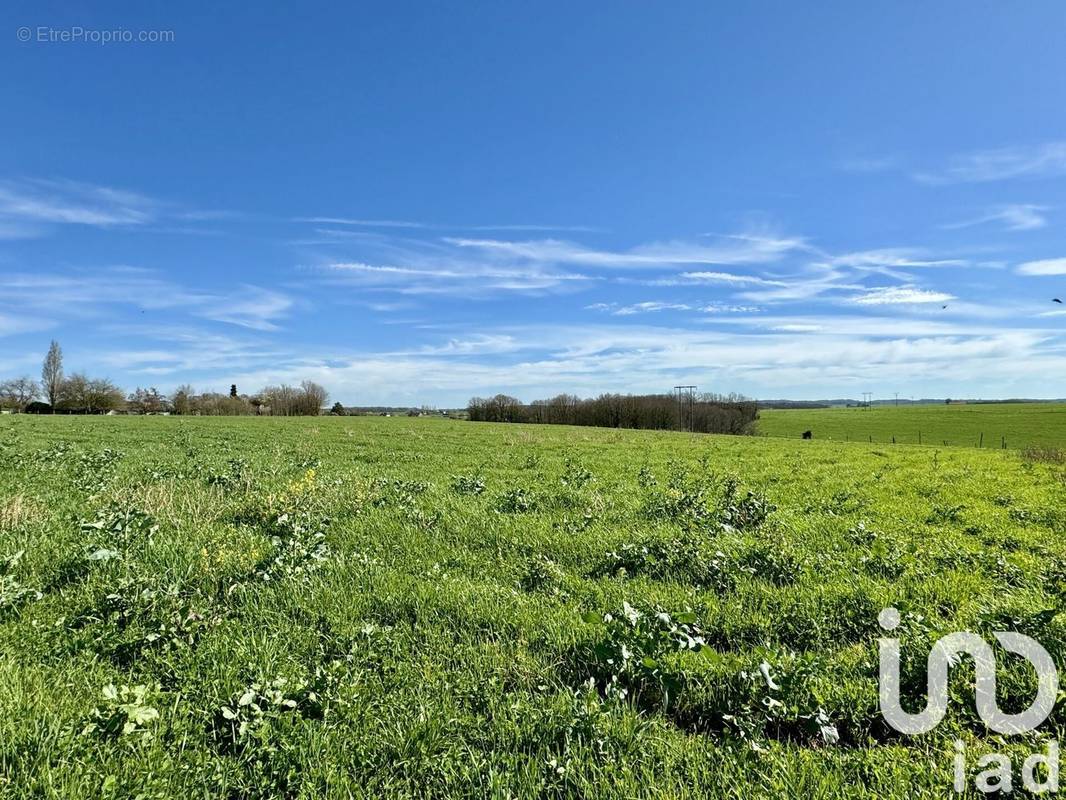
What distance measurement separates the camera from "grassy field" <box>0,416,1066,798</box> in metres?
3.33

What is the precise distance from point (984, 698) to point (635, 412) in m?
104

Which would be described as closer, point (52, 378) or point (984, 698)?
point (984, 698)

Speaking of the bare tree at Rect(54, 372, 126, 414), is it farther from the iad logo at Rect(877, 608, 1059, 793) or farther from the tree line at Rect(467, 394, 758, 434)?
the iad logo at Rect(877, 608, 1059, 793)

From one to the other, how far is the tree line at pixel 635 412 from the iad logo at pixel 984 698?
3666 inches

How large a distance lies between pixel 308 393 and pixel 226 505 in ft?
423

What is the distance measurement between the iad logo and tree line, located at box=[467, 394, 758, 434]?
305 ft

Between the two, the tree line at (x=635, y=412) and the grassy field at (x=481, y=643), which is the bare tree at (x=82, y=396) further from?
the grassy field at (x=481, y=643)

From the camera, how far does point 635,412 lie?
349 ft

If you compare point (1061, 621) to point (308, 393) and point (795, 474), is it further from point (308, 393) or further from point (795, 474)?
point (308, 393)

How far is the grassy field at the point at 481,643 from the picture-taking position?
3334 mm

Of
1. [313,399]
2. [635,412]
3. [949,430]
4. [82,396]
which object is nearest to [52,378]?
[82,396]

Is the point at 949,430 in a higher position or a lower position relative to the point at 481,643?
higher

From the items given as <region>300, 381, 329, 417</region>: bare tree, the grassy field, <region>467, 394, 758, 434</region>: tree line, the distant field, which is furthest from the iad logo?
<region>300, 381, 329, 417</region>: bare tree

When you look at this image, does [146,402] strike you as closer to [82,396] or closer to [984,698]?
[82,396]
